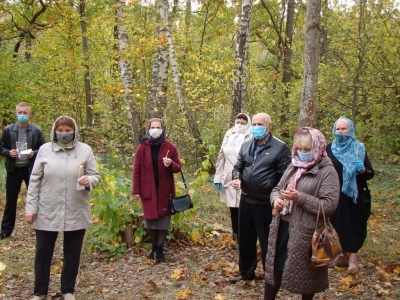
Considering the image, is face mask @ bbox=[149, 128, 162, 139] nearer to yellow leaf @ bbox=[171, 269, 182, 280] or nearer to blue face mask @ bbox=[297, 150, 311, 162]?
yellow leaf @ bbox=[171, 269, 182, 280]

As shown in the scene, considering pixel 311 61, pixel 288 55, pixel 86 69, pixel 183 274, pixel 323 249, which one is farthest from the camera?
pixel 288 55

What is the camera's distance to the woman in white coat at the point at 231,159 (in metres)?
6.19

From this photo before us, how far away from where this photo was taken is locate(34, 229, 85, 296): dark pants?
464 cm

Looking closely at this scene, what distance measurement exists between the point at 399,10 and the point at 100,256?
9450mm

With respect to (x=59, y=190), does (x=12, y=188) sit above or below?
below

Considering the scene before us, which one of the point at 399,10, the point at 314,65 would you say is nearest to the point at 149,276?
the point at 314,65

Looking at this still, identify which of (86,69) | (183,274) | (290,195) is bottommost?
(183,274)

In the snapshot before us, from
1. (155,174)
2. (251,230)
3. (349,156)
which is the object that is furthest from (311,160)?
(155,174)

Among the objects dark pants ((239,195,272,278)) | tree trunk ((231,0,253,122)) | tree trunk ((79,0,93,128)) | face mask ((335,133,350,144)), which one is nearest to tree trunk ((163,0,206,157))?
tree trunk ((231,0,253,122))

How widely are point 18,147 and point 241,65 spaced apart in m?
6.83

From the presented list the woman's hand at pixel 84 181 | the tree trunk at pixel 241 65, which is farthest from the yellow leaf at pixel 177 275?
the tree trunk at pixel 241 65

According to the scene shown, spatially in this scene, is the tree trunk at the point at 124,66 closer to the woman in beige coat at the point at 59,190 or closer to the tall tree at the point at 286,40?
the tall tree at the point at 286,40

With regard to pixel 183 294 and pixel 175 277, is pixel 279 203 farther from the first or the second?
pixel 175 277

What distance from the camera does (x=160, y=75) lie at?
12.8 m
